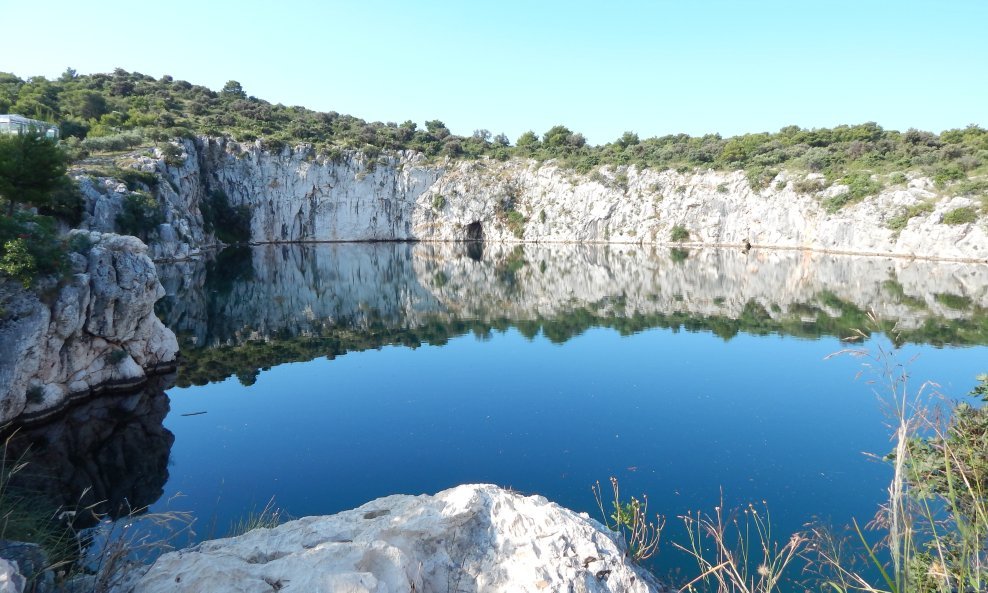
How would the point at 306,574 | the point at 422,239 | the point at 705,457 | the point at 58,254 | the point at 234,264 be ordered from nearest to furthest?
1. the point at 306,574
2. the point at 705,457
3. the point at 58,254
4. the point at 234,264
5. the point at 422,239

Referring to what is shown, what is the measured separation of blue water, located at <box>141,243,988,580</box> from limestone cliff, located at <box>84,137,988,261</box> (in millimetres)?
33866

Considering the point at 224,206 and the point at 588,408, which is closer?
the point at 588,408

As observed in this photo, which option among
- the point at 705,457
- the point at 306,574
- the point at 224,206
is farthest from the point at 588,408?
the point at 224,206

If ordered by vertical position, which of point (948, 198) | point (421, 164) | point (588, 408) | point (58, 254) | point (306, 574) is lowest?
point (588, 408)

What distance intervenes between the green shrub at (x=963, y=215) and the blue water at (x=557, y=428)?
3481 cm

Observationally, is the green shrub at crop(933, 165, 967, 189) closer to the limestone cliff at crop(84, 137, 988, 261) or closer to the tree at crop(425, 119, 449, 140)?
the limestone cliff at crop(84, 137, 988, 261)

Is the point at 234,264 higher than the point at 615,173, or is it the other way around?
the point at 615,173

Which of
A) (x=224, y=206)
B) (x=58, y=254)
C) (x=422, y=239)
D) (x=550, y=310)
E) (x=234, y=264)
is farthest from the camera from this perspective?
(x=422, y=239)

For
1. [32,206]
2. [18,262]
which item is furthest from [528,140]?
[18,262]

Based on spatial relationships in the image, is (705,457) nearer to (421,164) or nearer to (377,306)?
(377,306)

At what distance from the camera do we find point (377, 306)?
32.9 meters

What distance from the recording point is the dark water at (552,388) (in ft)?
38.6

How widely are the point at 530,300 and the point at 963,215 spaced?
4178cm

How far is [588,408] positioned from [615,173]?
64651 mm
